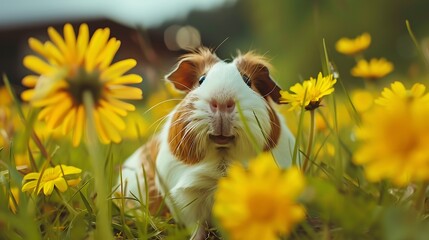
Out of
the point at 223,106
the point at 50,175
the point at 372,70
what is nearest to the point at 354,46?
the point at 372,70

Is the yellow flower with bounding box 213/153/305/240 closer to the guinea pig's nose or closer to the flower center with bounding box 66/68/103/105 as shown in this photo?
the flower center with bounding box 66/68/103/105

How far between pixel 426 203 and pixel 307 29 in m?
8.51

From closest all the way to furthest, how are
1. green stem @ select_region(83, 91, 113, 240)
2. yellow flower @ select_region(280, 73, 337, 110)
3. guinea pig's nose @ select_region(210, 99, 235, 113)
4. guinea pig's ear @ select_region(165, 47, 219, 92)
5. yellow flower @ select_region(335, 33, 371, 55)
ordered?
1. green stem @ select_region(83, 91, 113, 240)
2. yellow flower @ select_region(280, 73, 337, 110)
3. guinea pig's nose @ select_region(210, 99, 235, 113)
4. guinea pig's ear @ select_region(165, 47, 219, 92)
5. yellow flower @ select_region(335, 33, 371, 55)

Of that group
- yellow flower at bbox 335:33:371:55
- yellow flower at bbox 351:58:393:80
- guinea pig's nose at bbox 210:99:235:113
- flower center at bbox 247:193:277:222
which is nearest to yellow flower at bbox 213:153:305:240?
flower center at bbox 247:193:277:222

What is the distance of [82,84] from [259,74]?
768 millimetres

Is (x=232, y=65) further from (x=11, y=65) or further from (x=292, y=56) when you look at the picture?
(x=11, y=65)

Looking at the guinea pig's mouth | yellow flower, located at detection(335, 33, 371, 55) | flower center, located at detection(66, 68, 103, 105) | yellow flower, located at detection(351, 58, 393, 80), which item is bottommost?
yellow flower, located at detection(351, 58, 393, 80)

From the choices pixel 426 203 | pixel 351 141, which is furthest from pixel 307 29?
pixel 426 203

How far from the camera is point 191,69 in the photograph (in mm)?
1456

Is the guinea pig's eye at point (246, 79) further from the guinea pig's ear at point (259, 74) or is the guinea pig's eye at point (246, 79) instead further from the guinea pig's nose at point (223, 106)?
the guinea pig's nose at point (223, 106)

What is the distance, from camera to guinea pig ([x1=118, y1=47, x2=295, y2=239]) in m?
1.15

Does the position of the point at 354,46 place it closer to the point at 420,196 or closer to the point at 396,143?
the point at 420,196

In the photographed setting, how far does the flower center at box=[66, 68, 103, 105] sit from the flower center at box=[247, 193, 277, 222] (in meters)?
0.28

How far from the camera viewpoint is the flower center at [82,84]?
2.25 ft
